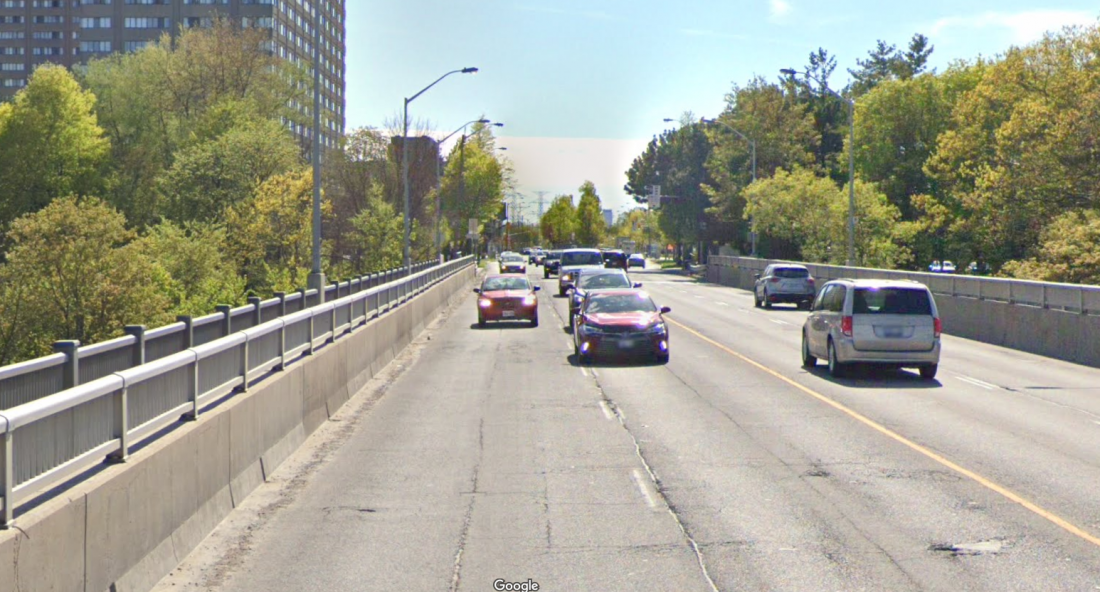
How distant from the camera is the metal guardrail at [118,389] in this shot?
6.37 metres

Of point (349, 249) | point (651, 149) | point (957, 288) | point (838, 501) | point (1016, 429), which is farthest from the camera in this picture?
point (651, 149)

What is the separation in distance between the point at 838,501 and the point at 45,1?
157 meters

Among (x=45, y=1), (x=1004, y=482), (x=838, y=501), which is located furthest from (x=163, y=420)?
(x=45, y=1)

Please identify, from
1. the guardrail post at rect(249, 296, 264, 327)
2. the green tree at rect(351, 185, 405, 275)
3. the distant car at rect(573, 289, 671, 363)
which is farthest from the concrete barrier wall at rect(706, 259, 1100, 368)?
the green tree at rect(351, 185, 405, 275)

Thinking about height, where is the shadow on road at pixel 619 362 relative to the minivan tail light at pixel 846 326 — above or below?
below

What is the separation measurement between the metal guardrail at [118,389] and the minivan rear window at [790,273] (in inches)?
1251

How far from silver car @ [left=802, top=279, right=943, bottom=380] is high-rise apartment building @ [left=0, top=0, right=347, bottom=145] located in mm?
104778

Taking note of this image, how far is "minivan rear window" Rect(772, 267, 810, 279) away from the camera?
45.2 meters

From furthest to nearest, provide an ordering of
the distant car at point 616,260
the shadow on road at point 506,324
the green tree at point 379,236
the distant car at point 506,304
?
the green tree at point 379,236, the distant car at point 616,260, the shadow on road at point 506,324, the distant car at point 506,304

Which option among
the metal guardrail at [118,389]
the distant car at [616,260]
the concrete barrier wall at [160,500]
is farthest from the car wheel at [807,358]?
the distant car at [616,260]

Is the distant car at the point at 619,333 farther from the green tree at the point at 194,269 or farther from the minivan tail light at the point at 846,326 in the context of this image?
the green tree at the point at 194,269

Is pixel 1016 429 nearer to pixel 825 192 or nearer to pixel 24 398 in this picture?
pixel 24 398

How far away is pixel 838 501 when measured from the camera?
10.9 metres

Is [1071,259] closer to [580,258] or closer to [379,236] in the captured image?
[580,258]
